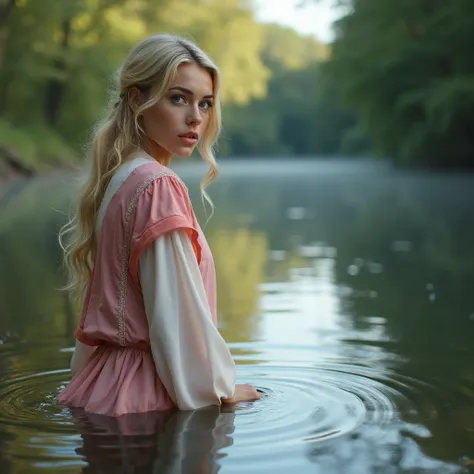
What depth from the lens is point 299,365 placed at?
159 inches

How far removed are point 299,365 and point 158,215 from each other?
4.27 ft

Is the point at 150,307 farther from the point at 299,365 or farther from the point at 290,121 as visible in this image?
the point at 290,121

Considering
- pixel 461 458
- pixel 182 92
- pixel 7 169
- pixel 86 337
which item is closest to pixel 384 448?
pixel 461 458

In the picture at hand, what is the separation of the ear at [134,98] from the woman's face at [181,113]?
1.3 inches

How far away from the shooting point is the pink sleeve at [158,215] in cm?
296

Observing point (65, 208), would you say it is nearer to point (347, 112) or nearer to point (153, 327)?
point (153, 327)

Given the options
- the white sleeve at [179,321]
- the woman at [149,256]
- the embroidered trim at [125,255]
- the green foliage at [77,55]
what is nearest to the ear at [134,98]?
the woman at [149,256]

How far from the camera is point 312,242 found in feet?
31.9

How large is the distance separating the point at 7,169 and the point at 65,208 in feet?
37.0

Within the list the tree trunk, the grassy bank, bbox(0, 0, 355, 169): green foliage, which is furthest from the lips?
the tree trunk

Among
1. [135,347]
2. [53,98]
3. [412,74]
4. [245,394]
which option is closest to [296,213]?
[245,394]

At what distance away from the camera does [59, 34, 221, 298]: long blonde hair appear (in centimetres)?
310

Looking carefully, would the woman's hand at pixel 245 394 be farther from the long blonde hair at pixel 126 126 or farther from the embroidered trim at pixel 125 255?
the long blonde hair at pixel 126 126

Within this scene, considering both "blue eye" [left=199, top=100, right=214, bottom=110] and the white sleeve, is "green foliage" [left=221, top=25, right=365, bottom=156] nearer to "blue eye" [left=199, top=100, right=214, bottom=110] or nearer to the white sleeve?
"blue eye" [left=199, top=100, right=214, bottom=110]
